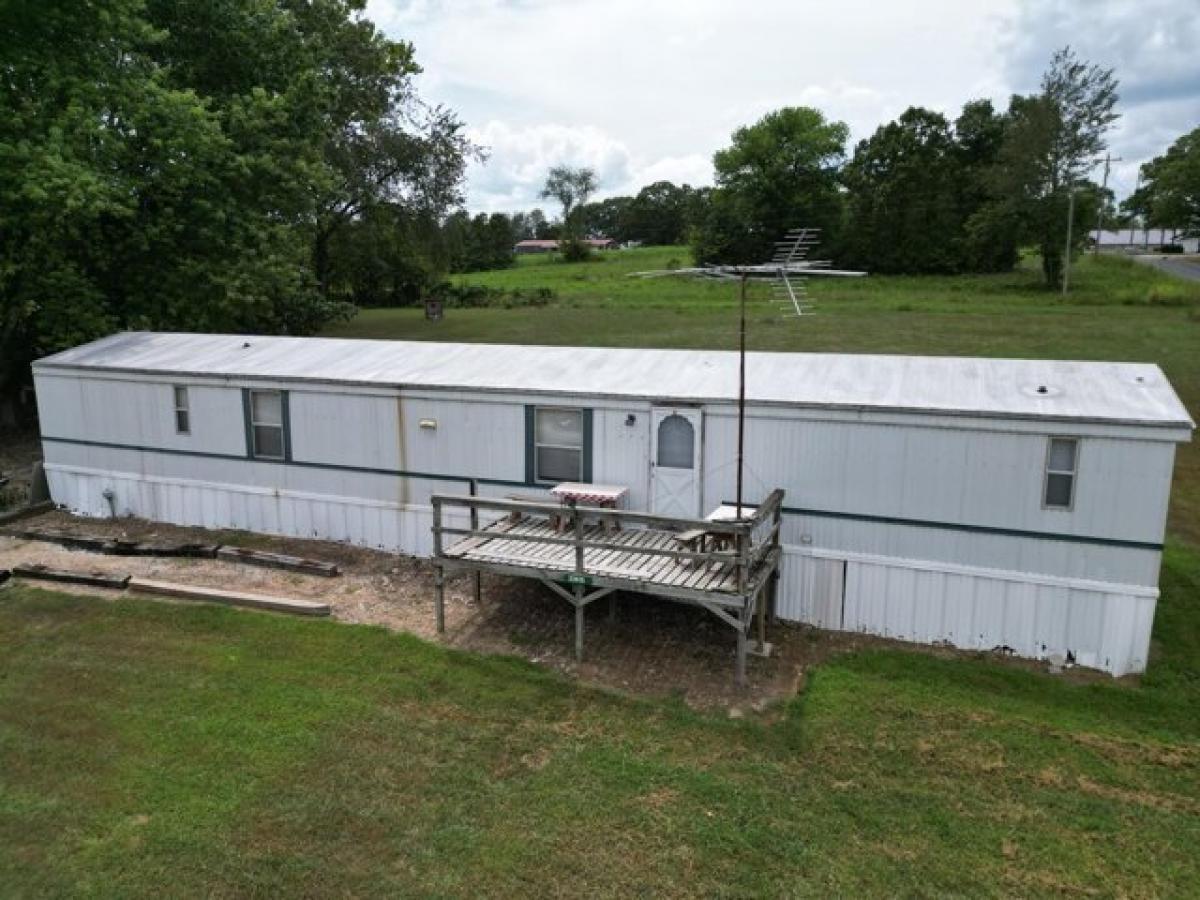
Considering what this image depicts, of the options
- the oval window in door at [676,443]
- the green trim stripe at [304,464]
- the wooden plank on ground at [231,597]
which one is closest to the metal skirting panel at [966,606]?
the green trim stripe at [304,464]

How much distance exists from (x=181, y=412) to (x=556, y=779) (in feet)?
32.9

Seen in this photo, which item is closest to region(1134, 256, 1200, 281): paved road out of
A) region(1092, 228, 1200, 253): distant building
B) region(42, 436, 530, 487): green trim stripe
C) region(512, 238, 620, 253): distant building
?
region(1092, 228, 1200, 253): distant building

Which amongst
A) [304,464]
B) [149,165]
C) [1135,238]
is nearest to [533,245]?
[1135,238]

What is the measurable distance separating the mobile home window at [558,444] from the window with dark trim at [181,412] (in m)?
6.38

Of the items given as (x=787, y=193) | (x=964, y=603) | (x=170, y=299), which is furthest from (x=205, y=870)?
(x=787, y=193)

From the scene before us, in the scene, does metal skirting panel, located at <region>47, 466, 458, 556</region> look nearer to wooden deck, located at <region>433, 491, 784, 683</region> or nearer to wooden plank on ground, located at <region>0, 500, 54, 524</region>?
wooden plank on ground, located at <region>0, 500, 54, 524</region>

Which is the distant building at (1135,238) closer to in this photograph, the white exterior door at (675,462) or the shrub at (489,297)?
the shrub at (489,297)

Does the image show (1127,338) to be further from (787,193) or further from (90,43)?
(787,193)

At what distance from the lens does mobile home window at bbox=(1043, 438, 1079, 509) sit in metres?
9.27

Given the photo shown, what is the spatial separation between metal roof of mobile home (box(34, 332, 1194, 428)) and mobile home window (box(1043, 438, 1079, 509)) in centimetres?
33

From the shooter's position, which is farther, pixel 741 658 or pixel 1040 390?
pixel 1040 390

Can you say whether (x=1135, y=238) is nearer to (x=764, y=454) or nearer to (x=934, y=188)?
(x=934, y=188)

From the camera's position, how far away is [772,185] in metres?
69.4

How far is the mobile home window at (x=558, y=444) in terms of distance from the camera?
1158cm
